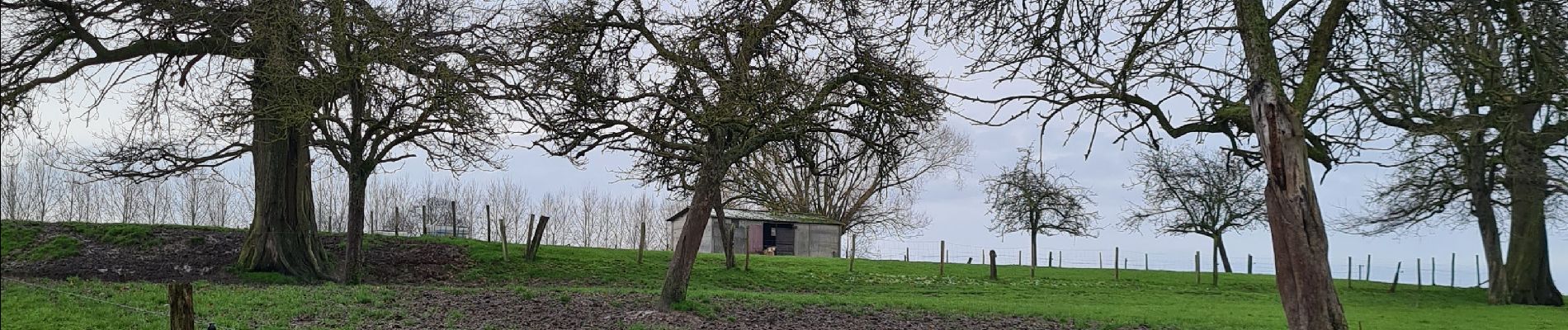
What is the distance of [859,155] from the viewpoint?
1612 cm

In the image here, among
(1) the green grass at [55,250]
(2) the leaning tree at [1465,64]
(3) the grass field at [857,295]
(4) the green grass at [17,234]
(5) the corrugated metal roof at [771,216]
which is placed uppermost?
(2) the leaning tree at [1465,64]

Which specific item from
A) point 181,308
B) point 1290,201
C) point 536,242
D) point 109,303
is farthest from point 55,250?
point 1290,201

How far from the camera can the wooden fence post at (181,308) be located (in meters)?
7.96

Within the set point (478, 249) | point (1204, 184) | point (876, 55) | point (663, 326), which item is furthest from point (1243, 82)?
point (1204, 184)

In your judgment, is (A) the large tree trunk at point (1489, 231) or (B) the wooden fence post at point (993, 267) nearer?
(A) the large tree trunk at point (1489, 231)

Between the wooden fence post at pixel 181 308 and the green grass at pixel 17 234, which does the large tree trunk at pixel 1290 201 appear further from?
the green grass at pixel 17 234

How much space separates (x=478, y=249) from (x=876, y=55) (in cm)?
1748

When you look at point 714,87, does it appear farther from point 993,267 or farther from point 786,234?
point 786,234

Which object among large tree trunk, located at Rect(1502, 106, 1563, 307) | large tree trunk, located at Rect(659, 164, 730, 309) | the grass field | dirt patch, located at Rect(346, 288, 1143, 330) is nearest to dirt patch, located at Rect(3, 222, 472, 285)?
the grass field

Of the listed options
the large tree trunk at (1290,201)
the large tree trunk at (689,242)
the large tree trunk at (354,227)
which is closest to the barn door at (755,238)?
the large tree trunk at (354,227)

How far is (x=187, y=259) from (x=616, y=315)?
1374 cm

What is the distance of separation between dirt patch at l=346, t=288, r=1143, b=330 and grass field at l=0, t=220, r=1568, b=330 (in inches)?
21.4

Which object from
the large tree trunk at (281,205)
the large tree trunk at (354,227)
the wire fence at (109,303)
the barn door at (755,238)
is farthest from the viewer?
the barn door at (755,238)

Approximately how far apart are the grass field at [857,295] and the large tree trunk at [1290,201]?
7712 millimetres
